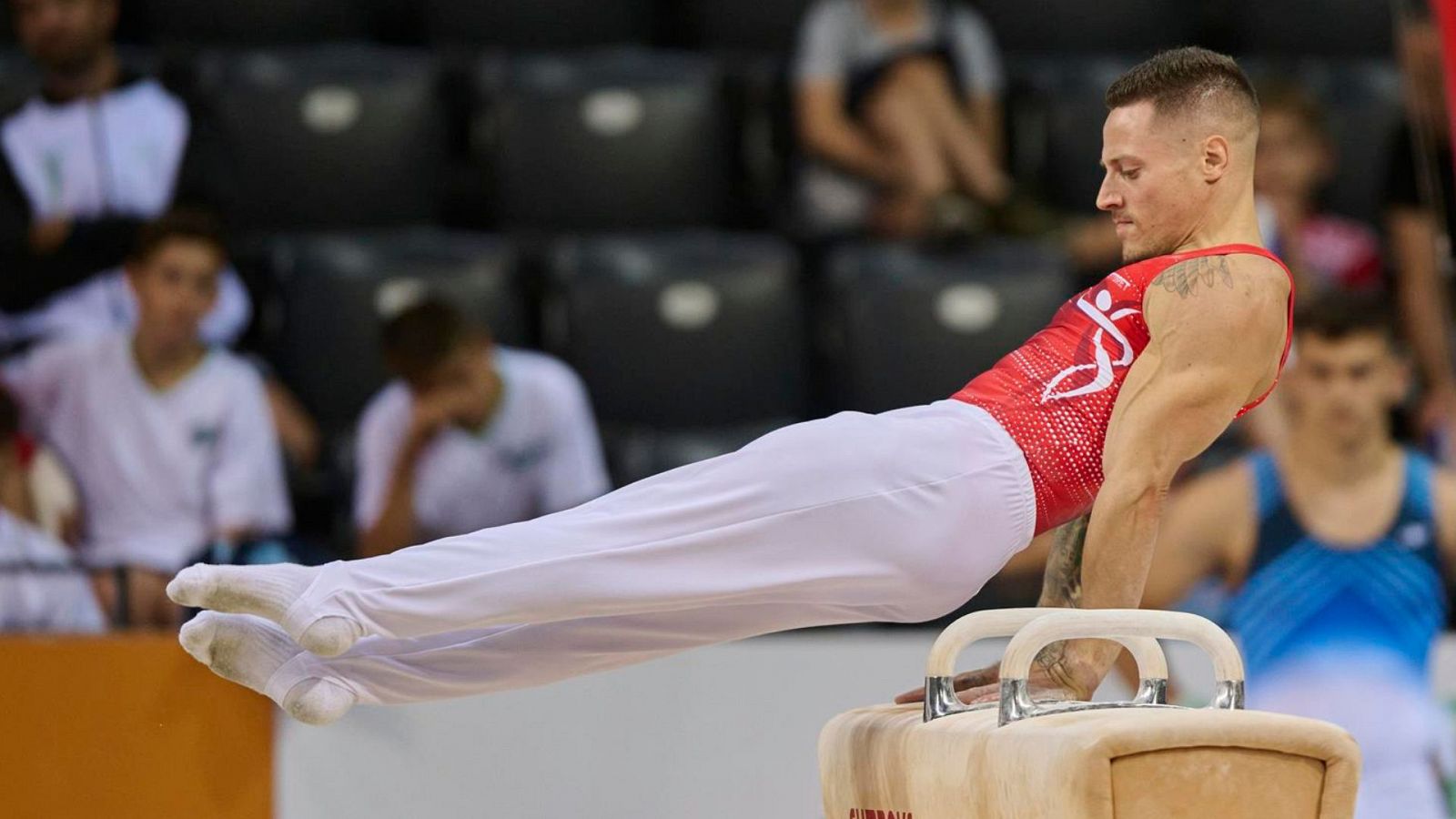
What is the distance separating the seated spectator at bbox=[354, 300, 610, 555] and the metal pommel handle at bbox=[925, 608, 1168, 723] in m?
2.54

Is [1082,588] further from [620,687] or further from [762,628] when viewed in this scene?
[620,687]

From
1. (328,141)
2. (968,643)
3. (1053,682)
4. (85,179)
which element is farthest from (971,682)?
Answer: (328,141)

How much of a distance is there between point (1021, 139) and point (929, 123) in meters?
0.68

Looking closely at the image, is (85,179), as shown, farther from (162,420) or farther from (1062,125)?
(1062,125)

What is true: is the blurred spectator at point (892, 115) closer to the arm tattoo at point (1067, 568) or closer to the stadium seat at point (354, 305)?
the stadium seat at point (354, 305)

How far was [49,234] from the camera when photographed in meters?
6.04

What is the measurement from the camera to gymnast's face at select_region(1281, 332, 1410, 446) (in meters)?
5.28

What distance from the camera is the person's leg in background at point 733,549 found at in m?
3.14

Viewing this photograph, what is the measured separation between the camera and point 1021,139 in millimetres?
7289

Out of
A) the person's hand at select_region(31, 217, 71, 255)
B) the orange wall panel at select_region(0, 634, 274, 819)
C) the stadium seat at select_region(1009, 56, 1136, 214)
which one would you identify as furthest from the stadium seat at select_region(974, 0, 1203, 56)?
the orange wall panel at select_region(0, 634, 274, 819)

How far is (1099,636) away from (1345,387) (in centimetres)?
269

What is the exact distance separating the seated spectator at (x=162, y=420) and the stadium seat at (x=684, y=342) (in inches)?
45.9

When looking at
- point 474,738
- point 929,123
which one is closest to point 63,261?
point 474,738

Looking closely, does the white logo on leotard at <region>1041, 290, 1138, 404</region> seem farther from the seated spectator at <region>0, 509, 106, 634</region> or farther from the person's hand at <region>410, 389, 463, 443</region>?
the seated spectator at <region>0, 509, 106, 634</region>
